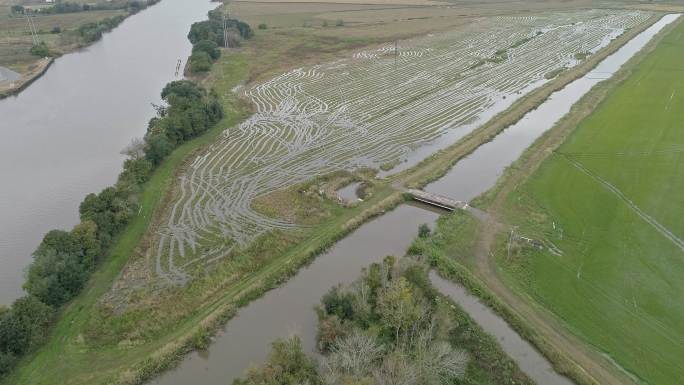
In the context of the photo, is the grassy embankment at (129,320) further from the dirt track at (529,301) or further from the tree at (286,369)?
the dirt track at (529,301)

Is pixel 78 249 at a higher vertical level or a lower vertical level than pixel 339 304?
higher

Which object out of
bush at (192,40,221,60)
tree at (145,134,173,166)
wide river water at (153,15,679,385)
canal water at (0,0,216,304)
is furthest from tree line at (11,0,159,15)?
wide river water at (153,15,679,385)

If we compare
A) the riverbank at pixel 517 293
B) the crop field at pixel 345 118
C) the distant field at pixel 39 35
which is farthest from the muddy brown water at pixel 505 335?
the distant field at pixel 39 35

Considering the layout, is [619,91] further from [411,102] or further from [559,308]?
[559,308]

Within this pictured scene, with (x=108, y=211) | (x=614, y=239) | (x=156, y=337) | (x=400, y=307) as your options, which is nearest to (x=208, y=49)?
(x=108, y=211)

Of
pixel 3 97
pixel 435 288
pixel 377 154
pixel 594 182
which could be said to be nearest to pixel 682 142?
pixel 594 182

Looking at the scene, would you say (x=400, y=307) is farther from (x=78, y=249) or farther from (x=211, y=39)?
(x=211, y=39)
